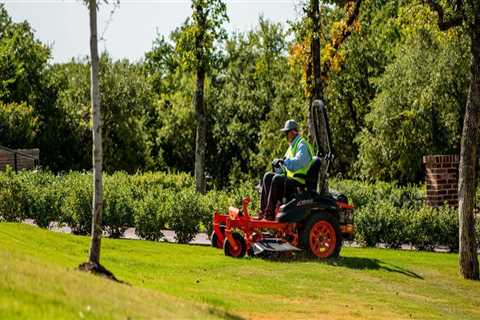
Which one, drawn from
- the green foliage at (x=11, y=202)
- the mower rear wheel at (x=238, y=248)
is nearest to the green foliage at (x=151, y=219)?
the green foliage at (x=11, y=202)

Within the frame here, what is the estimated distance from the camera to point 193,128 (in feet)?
182

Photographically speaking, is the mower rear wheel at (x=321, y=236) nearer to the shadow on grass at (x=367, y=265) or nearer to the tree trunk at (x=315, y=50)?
the shadow on grass at (x=367, y=265)

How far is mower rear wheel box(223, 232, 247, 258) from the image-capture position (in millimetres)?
17922

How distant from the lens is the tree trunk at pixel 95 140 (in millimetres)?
12711

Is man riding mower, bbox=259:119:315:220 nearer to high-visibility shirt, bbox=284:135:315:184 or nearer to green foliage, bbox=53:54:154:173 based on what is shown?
high-visibility shirt, bbox=284:135:315:184

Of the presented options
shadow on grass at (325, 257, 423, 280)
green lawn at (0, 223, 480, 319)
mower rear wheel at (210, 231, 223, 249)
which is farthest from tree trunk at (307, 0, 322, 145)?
shadow on grass at (325, 257, 423, 280)

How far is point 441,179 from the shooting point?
2428cm

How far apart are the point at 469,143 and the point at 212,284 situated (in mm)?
6638

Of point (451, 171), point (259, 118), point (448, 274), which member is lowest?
point (448, 274)

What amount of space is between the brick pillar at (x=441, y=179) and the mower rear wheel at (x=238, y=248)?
7.88 meters

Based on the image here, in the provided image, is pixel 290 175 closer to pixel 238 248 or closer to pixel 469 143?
pixel 238 248

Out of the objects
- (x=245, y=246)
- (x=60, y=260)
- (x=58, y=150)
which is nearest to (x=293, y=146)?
(x=245, y=246)

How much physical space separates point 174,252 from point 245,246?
145 cm

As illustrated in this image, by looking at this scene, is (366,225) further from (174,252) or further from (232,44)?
(232,44)
